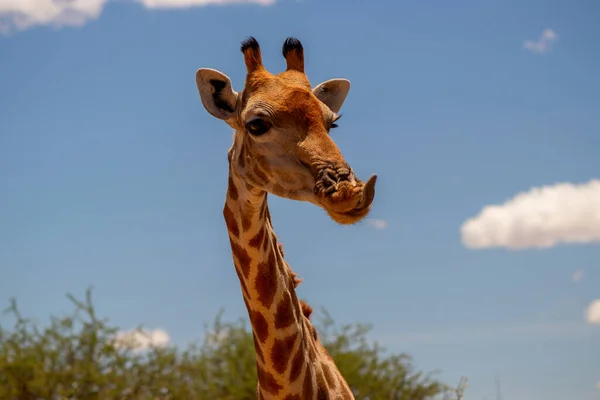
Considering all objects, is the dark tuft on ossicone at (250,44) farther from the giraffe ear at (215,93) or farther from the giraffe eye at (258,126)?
the giraffe eye at (258,126)

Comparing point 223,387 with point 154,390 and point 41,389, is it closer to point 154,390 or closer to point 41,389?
point 154,390

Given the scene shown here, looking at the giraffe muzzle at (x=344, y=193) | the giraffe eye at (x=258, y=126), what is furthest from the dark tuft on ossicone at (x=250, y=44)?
the giraffe muzzle at (x=344, y=193)

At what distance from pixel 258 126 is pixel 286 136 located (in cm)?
26

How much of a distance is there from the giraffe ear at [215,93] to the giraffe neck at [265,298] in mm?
557

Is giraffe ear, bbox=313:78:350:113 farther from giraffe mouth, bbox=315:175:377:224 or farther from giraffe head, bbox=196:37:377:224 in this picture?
giraffe mouth, bbox=315:175:377:224

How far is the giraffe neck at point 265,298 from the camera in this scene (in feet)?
20.9

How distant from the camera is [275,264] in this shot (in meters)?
6.48

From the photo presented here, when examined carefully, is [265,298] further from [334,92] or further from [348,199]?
[334,92]

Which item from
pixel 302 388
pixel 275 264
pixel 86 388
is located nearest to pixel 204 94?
pixel 275 264

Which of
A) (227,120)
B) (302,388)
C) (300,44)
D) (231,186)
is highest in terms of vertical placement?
(300,44)

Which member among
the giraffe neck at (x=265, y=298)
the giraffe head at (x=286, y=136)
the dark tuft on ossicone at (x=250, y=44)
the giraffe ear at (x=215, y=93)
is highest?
the dark tuft on ossicone at (x=250, y=44)

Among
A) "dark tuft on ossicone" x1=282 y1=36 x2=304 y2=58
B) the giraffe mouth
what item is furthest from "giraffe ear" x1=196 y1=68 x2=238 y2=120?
the giraffe mouth

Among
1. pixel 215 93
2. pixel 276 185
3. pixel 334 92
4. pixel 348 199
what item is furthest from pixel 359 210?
pixel 334 92

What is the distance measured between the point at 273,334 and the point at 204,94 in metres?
1.88
